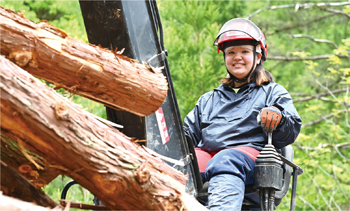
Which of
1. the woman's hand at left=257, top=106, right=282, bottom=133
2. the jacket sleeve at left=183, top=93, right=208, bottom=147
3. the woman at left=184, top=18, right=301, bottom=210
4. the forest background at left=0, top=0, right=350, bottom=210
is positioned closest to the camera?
the woman at left=184, top=18, right=301, bottom=210

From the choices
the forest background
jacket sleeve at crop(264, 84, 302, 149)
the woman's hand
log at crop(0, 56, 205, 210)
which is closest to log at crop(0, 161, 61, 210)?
log at crop(0, 56, 205, 210)

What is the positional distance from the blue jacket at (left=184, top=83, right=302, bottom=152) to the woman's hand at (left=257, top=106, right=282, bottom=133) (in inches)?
3.8

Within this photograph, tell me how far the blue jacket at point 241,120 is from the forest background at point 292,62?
4553 mm

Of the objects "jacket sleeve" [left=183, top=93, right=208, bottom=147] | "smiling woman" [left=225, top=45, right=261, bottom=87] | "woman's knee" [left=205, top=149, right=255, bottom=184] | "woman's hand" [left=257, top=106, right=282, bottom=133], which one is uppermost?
"smiling woman" [left=225, top=45, right=261, bottom=87]

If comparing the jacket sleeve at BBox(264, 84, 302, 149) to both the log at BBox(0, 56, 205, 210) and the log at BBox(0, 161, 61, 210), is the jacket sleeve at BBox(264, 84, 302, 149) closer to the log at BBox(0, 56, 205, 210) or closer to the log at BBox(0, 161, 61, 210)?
the log at BBox(0, 56, 205, 210)

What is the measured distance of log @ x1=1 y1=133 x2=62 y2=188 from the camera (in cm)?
185

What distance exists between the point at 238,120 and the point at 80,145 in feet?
6.24

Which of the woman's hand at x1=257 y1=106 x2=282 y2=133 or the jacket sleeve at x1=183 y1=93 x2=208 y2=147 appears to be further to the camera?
the jacket sleeve at x1=183 y1=93 x2=208 y2=147

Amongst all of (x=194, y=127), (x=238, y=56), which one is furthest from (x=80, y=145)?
(x=238, y=56)

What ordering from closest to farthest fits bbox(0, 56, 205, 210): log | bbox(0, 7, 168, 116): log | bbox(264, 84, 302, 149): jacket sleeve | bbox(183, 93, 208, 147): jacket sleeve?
1. bbox(0, 56, 205, 210): log
2. bbox(0, 7, 168, 116): log
3. bbox(264, 84, 302, 149): jacket sleeve
4. bbox(183, 93, 208, 147): jacket sleeve

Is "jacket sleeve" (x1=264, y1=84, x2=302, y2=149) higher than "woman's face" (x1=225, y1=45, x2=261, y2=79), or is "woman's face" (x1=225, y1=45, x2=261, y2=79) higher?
"woman's face" (x1=225, y1=45, x2=261, y2=79)

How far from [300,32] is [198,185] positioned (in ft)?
36.0

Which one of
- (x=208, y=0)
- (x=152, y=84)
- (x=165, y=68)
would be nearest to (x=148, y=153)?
(x=152, y=84)

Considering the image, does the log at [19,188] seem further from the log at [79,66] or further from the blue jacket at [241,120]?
the blue jacket at [241,120]
